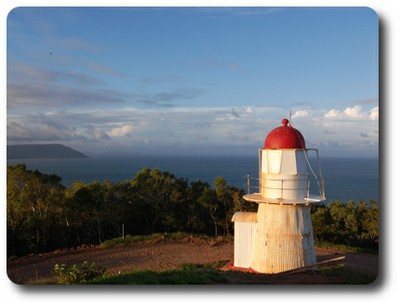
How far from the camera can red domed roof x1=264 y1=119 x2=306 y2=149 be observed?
521 cm

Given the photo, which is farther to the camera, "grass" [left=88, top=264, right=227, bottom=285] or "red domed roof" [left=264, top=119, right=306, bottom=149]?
"red domed roof" [left=264, top=119, right=306, bottom=149]

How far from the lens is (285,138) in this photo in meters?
5.23

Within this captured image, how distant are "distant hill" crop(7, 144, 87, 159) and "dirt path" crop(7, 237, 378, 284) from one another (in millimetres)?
1449

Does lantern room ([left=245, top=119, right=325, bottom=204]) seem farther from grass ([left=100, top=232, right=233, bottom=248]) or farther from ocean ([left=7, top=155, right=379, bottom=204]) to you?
grass ([left=100, top=232, right=233, bottom=248])

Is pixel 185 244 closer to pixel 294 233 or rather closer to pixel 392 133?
pixel 294 233

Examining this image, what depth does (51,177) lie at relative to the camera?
6930mm

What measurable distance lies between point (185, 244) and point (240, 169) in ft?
6.27

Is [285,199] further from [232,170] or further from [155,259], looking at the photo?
[232,170]

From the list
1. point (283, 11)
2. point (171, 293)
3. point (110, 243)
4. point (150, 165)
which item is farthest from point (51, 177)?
point (283, 11)

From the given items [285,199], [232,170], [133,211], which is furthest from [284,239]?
[133,211]

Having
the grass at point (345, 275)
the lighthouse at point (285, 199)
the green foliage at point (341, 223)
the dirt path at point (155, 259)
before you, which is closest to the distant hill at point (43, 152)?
the dirt path at point (155, 259)

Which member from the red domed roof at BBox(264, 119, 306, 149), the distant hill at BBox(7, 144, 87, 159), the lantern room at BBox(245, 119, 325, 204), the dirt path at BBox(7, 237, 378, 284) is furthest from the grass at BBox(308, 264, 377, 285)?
the distant hill at BBox(7, 144, 87, 159)

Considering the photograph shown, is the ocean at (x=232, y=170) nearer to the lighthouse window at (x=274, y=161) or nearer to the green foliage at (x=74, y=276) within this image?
the lighthouse window at (x=274, y=161)

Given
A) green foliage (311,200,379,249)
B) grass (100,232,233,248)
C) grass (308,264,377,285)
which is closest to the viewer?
grass (308,264,377,285)
